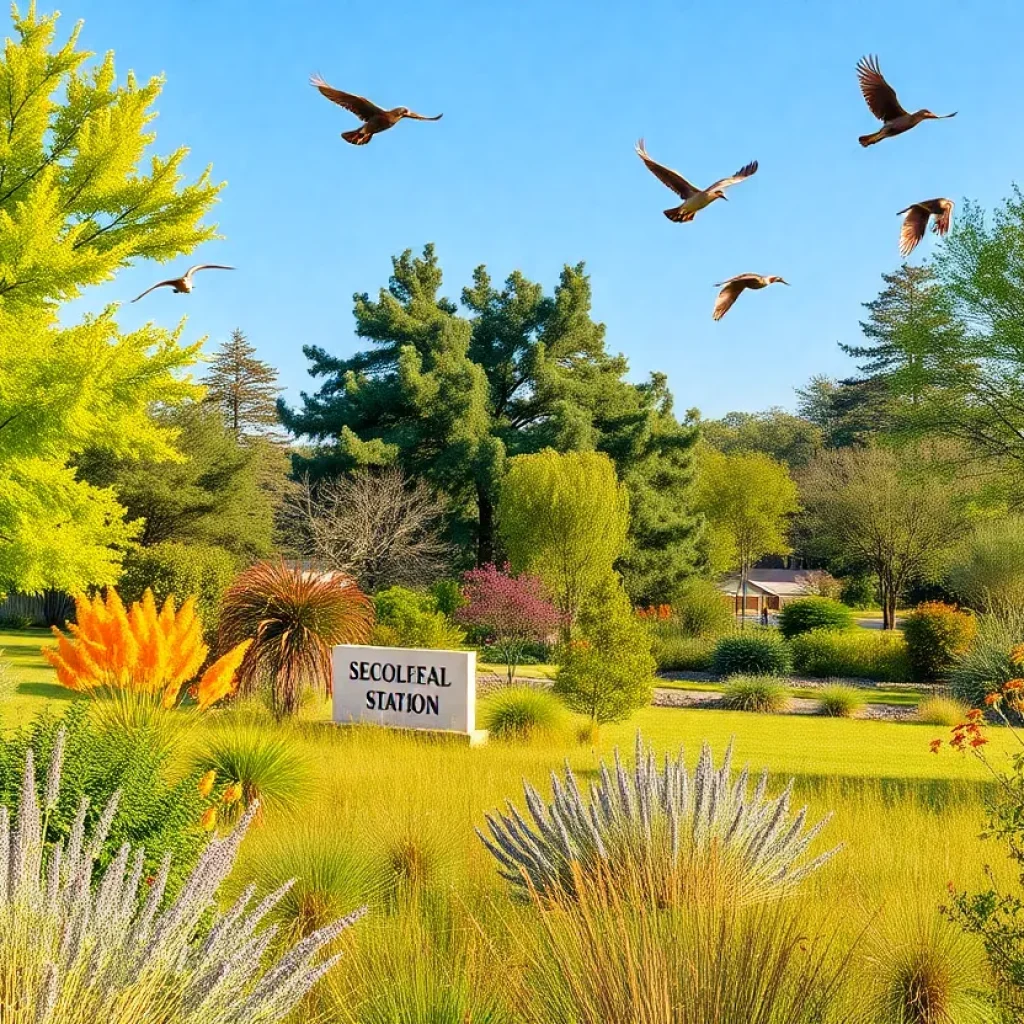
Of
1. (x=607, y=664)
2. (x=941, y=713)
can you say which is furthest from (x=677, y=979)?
(x=941, y=713)

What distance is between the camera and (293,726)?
12906 mm

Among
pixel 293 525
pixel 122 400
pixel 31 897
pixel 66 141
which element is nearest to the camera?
pixel 31 897

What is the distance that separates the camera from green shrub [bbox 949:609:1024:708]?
18.0 meters

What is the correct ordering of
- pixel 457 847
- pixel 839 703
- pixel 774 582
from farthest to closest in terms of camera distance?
pixel 774 582 → pixel 839 703 → pixel 457 847

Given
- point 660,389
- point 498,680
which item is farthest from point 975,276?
point 498,680

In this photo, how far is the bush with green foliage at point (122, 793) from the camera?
4.49m

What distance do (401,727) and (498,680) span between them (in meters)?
7.02

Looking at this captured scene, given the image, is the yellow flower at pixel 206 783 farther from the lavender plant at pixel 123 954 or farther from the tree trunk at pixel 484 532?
the tree trunk at pixel 484 532

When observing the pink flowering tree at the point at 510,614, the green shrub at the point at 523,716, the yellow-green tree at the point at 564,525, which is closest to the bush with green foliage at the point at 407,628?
the green shrub at the point at 523,716

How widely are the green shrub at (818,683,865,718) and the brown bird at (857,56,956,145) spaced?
48.0 feet

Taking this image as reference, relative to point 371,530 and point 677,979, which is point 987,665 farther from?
point 677,979

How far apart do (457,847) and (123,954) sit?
11.9 ft

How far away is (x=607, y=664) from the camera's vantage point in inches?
511

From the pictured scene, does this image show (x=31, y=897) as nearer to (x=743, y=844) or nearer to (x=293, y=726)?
(x=743, y=844)
